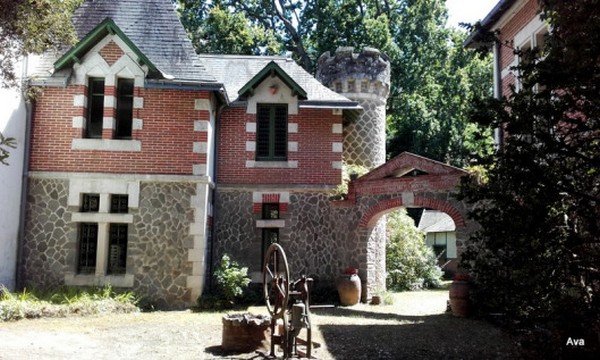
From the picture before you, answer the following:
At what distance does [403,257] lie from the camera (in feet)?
62.2

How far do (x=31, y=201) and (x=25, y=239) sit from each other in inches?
34.3

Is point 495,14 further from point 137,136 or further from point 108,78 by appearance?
point 108,78

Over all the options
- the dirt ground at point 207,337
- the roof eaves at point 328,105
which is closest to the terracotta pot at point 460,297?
the dirt ground at point 207,337

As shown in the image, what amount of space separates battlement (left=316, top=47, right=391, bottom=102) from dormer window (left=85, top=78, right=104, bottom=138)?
812 centimetres

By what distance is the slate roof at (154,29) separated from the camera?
1281 centimetres

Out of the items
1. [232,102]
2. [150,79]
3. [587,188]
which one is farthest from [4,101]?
[587,188]

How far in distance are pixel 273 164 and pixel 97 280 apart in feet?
16.6

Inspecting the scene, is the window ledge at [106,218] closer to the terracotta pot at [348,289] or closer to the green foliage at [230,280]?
the green foliage at [230,280]

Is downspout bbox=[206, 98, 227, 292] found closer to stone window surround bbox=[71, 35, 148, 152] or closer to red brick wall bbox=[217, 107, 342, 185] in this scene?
red brick wall bbox=[217, 107, 342, 185]

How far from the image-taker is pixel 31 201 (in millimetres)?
12109

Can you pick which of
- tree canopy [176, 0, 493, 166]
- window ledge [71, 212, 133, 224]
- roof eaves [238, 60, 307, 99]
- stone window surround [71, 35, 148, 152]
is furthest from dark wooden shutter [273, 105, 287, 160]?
tree canopy [176, 0, 493, 166]

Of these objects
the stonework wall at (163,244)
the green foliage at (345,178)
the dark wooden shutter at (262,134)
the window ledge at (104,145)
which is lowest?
the stonework wall at (163,244)

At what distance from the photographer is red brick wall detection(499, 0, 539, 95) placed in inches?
424

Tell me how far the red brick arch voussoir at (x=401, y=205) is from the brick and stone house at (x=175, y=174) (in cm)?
3
